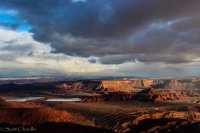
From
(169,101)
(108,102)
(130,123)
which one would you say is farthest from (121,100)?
(130,123)

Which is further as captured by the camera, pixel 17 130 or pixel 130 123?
pixel 130 123

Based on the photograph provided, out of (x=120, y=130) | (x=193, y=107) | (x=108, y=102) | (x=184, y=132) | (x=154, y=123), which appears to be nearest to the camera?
(x=184, y=132)

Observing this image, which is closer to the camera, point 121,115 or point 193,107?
point 121,115

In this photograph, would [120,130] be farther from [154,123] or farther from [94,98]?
[94,98]

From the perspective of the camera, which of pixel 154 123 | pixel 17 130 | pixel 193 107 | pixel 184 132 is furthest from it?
pixel 193 107

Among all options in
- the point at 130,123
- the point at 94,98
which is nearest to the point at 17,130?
the point at 130,123

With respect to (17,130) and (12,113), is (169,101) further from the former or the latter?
(17,130)

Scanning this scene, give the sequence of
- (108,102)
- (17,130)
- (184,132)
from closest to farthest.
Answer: (17,130) → (184,132) → (108,102)

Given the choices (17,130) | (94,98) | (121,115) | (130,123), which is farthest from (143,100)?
(17,130)

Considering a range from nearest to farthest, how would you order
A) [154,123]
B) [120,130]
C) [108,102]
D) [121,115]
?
[120,130] < [154,123] < [121,115] < [108,102]
